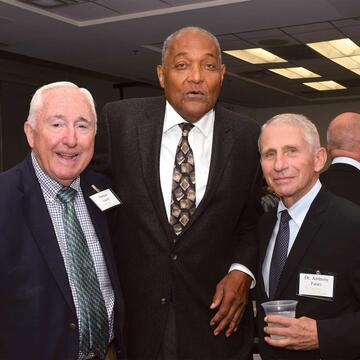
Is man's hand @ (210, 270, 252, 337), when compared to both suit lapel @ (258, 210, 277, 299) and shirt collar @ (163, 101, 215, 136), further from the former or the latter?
shirt collar @ (163, 101, 215, 136)

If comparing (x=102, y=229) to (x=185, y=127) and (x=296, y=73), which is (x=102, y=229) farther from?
(x=296, y=73)

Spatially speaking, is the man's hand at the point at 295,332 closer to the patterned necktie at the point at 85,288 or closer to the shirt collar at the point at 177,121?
the patterned necktie at the point at 85,288

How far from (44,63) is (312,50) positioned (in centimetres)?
523

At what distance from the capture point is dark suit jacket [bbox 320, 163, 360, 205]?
3332mm

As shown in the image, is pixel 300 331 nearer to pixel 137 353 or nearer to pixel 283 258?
pixel 283 258

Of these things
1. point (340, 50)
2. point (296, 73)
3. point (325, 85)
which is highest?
point (325, 85)

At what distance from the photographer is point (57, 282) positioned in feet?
5.49

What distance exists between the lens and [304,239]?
1777mm

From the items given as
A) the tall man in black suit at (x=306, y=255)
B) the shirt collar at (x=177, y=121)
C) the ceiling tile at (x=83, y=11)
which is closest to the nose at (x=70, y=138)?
the shirt collar at (x=177, y=121)

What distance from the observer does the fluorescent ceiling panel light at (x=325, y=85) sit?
42.4 ft

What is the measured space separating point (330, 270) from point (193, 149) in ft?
2.27

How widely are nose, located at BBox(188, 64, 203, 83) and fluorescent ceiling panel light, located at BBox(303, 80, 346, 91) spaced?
11.3 metres

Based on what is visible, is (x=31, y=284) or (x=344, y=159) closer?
(x=31, y=284)

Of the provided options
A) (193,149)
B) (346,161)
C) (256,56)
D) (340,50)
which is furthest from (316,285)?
(256,56)
